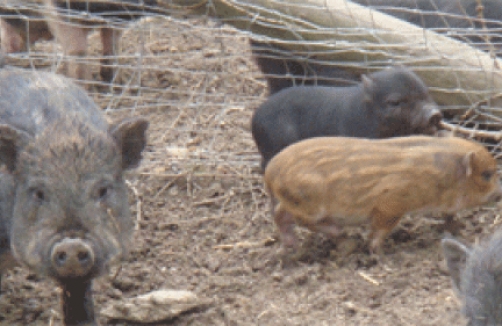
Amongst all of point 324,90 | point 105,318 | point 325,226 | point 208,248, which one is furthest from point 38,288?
point 324,90

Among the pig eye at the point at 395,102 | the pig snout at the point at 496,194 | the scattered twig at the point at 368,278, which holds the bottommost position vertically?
the scattered twig at the point at 368,278

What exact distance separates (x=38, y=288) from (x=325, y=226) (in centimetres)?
154

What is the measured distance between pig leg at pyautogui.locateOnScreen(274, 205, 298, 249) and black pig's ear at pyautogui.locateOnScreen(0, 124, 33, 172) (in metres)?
1.30

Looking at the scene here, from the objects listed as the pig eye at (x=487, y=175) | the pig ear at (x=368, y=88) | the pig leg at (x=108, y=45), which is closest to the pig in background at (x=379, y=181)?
the pig eye at (x=487, y=175)

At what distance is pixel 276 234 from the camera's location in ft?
16.2

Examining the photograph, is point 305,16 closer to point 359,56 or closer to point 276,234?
point 359,56

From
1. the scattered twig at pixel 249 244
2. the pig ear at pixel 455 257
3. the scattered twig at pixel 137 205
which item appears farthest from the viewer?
the scattered twig at pixel 137 205

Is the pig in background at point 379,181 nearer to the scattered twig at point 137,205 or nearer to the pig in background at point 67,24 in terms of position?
the scattered twig at point 137,205

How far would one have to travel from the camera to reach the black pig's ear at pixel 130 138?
419 cm

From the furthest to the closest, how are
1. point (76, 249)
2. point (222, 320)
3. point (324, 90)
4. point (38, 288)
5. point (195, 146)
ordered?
1. point (195, 146)
2. point (324, 90)
3. point (38, 288)
4. point (222, 320)
5. point (76, 249)

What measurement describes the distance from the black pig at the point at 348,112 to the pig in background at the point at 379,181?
1.89 feet

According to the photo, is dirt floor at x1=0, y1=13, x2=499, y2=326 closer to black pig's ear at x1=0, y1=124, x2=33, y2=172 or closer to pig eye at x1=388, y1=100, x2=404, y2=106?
pig eye at x1=388, y1=100, x2=404, y2=106

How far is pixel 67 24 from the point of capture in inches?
241

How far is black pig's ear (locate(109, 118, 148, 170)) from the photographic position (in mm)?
4188
